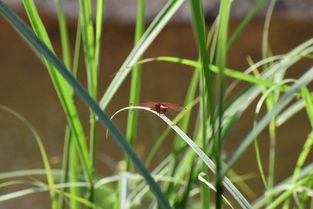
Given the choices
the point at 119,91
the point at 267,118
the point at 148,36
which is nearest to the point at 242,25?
the point at 148,36

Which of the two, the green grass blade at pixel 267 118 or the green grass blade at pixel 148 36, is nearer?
the green grass blade at pixel 267 118

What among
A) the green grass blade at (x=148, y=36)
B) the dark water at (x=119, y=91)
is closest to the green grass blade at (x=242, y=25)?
the green grass blade at (x=148, y=36)

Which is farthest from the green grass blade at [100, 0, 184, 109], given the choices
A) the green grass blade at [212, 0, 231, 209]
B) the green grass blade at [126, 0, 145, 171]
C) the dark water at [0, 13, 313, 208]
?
the dark water at [0, 13, 313, 208]

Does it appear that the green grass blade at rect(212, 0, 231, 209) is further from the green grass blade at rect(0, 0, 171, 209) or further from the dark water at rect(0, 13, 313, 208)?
the dark water at rect(0, 13, 313, 208)

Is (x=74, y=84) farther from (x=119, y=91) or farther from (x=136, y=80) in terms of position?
(x=119, y=91)

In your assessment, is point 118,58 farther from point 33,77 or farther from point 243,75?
point 243,75

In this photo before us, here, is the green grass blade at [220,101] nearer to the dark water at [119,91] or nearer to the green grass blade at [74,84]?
the green grass blade at [74,84]

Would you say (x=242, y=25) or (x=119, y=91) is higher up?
(x=242, y=25)

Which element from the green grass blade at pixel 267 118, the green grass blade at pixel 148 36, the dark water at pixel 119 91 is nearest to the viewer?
the green grass blade at pixel 267 118

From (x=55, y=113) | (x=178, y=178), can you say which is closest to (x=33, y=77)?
(x=55, y=113)
